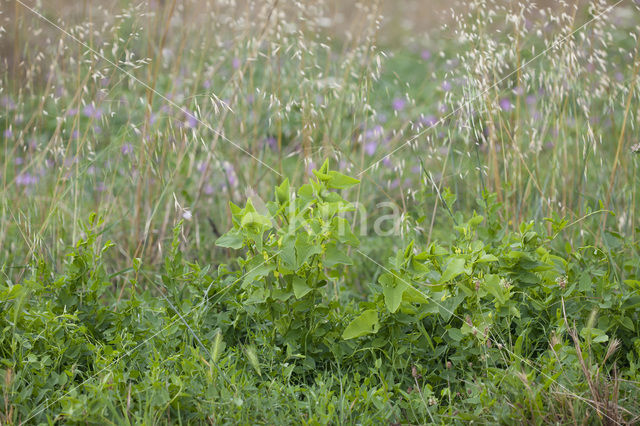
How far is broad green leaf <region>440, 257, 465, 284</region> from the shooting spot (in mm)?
1506

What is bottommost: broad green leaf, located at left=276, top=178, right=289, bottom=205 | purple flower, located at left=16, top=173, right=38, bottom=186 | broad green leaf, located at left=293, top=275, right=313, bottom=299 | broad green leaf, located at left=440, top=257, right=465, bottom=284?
purple flower, located at left=16, top=173, right=38, bottom=186

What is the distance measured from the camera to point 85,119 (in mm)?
3562

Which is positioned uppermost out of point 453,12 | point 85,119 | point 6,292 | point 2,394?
point 453,12

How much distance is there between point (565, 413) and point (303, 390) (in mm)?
575

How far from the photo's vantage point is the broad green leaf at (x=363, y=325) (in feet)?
5.05

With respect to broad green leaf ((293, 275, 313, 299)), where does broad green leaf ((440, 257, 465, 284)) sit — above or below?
above

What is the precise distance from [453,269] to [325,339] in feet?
1.21

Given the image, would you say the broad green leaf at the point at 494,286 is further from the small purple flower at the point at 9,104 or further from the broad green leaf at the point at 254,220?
the small purple flower at the point at 9,104

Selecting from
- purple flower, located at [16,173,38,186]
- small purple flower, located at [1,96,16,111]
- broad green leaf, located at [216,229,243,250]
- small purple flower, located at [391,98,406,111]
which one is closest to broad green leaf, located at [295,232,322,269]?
broad green leaf, located at [216,229,243,250]

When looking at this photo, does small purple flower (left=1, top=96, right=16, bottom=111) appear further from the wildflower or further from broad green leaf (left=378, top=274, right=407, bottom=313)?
the wildflower

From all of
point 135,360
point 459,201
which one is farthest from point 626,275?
point 135,360

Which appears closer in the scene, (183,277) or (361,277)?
(183,277)

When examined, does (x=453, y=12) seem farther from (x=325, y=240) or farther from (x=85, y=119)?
(x=85, y=119)

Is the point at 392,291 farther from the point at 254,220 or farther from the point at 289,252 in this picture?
the point at 254,220
